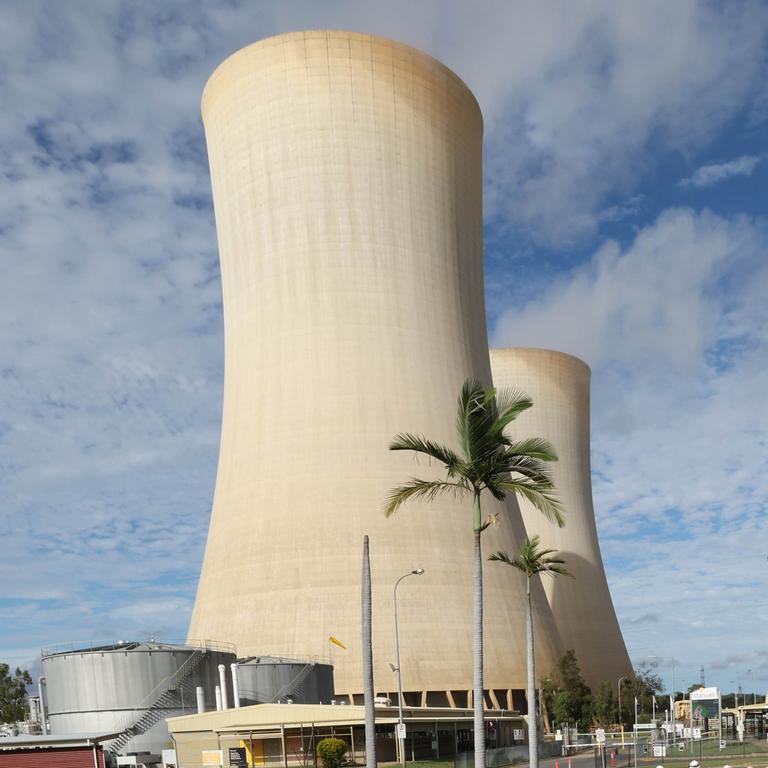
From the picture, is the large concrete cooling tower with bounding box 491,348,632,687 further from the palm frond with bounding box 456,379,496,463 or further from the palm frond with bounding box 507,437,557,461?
the palm frond with bounding box 507,437,557,461

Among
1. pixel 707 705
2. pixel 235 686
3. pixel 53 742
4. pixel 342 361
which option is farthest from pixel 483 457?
pixel 707 705

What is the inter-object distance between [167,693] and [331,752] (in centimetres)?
873

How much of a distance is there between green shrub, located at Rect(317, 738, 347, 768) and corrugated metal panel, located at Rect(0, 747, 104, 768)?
589 cm

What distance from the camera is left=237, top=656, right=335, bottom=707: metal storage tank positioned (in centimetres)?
3161

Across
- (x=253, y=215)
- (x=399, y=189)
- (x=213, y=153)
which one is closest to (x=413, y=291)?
(x=399, y=189)

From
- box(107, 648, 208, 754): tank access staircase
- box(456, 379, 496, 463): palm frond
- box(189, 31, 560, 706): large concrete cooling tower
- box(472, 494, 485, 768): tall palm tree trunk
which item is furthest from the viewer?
box(189, 31, 560, 706): large concrete cooling tower

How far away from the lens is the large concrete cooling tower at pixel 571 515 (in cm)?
5262

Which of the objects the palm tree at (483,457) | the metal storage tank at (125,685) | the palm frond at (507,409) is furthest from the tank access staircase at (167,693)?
the palm frond at (507,409)

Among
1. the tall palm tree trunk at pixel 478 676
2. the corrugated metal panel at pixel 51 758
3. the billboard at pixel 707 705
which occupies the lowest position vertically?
the billboard at pixel 707 705

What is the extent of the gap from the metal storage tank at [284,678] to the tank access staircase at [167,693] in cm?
133

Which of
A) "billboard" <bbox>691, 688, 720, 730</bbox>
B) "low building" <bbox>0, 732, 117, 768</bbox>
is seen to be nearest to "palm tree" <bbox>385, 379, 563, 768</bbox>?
"low building" <bbox>0, 732, 117, 768</bbox>

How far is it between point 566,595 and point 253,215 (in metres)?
28.1

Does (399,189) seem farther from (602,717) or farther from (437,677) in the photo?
(602,717)

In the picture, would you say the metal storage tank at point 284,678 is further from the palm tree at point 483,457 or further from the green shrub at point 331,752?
the palm tree at point 483,457
